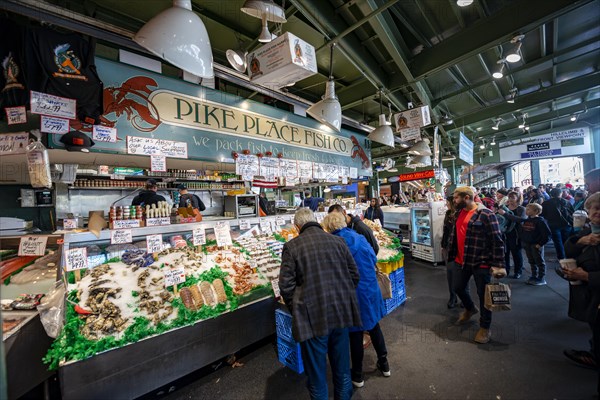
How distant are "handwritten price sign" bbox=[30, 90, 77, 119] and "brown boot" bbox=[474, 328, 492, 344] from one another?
530 cm

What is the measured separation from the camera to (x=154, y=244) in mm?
2975

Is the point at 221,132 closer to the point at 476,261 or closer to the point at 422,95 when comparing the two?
the point at 476,261

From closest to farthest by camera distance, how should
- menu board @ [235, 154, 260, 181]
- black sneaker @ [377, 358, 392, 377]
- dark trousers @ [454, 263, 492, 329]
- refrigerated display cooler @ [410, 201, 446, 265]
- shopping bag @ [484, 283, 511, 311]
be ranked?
black sneaker @ [377, 358, 392, 377]
shopping bag @ [484, 283, 511, 311]
dark trousers @ [454, 263, 492, 329]
menu board @ [235, 154, 260, 181]
refrigerated display cooler @ [410, 201, 446, 265]

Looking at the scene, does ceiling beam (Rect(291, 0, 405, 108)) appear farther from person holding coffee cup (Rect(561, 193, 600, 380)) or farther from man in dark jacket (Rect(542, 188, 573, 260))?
man in dark jacket (Rect(542, 188, 573, 260))

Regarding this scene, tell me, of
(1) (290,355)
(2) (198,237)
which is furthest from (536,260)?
(2) (198,237)

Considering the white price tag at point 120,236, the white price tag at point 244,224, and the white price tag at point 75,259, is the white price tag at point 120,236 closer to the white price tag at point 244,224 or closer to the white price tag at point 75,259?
the white price tag at point 75,259

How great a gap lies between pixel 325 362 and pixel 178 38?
2853mm

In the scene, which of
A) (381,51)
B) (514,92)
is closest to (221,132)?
(381,51)

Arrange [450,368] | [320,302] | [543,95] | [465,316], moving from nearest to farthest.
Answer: [320,302] < [450,368] < [465,316] < [543,95]

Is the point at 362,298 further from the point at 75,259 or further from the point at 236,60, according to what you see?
the point at 236,60

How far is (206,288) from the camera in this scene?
2.94 meters

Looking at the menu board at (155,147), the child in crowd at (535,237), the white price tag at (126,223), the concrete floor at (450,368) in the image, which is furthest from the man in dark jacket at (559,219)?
the white price tag at (126,223)

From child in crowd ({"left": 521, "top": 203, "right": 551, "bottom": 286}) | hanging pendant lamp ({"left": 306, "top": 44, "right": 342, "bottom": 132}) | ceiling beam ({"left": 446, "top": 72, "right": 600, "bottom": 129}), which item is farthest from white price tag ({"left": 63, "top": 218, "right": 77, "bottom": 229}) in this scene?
ceiling beam ({"left": 446, "top": 72, "right": 600, "bottom": 129})

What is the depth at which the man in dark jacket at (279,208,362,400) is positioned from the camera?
2105 mm
